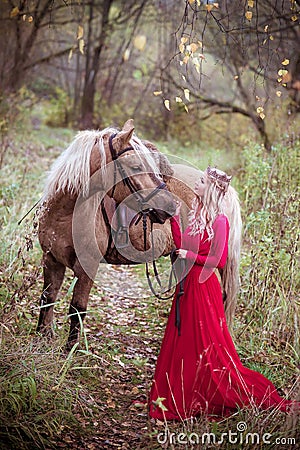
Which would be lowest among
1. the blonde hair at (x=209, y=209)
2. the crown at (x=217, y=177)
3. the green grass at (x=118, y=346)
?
the green grass at (x=118, y=346)

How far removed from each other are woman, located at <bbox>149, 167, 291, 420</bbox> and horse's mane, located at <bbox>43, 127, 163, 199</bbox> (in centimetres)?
59

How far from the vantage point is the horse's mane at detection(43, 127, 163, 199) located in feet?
12.1

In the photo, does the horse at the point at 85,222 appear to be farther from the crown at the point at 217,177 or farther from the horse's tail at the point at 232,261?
the crown at the point at 217,177

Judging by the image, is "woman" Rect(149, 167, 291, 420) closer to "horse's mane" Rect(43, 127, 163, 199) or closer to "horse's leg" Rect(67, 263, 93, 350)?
"horse's mane" Rect(43, 127, 163, 199)

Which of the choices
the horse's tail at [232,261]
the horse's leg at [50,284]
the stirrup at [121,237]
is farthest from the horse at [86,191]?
the horse's tail at [232,261]

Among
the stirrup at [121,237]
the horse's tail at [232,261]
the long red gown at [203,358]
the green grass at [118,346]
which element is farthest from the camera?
the horse's tail at [232,261]

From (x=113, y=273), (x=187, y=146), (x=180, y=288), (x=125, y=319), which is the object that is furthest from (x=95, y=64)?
(x=180, y=288)

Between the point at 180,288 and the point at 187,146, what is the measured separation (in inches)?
464

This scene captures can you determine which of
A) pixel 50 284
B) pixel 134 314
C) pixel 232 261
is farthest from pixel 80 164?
pixel 134 314

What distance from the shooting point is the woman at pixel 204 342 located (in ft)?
11.2

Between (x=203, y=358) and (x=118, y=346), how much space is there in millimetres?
1278

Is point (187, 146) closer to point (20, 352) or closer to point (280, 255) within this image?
point (280, 255)

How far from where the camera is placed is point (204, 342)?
11.5ft

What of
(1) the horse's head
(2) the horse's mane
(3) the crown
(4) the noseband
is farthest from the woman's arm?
(2) the horse's mane
